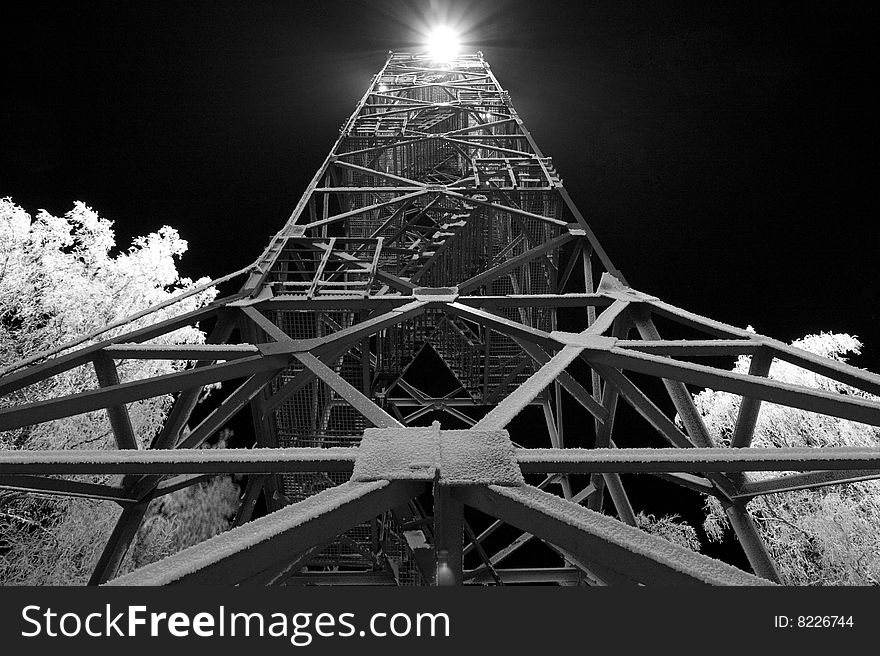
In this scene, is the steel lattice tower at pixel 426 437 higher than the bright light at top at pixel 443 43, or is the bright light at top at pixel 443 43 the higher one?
the bright light at top at pixel 443 43

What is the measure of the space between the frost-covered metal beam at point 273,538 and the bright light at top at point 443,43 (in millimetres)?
20027

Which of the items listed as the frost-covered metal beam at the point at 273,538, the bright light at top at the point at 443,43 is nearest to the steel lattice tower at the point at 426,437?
the frost-covered metal beam at the point at 273,538

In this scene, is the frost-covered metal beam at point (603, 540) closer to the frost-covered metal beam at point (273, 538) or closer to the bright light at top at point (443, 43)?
the frost-covered metal beam at point (273, 538)

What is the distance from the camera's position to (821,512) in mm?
14391

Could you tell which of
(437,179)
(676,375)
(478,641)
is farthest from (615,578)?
(437,179)

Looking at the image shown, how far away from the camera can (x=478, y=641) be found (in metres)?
2.02

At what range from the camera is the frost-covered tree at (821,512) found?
44.4ft

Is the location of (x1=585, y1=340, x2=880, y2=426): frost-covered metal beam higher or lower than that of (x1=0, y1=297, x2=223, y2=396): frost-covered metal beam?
lower

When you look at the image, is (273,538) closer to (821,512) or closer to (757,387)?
(757,387)

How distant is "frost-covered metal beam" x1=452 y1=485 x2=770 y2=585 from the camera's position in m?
1.97

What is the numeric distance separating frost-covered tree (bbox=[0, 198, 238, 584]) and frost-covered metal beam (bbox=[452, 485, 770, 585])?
9312mm

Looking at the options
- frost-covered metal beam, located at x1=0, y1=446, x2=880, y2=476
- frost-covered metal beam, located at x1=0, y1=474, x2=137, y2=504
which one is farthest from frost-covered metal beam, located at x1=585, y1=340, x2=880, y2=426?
frost-covered metal beam, located at x1=0, y1=474, x2=137, y2=504

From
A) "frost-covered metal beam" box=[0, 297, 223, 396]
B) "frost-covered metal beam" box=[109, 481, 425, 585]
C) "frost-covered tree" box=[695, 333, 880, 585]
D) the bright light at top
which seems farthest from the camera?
the bright light at top

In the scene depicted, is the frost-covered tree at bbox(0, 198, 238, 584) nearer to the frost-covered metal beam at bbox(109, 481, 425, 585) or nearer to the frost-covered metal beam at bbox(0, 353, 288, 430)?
the frost-covered metal beam at bbox(0, 353, 288, 430)
